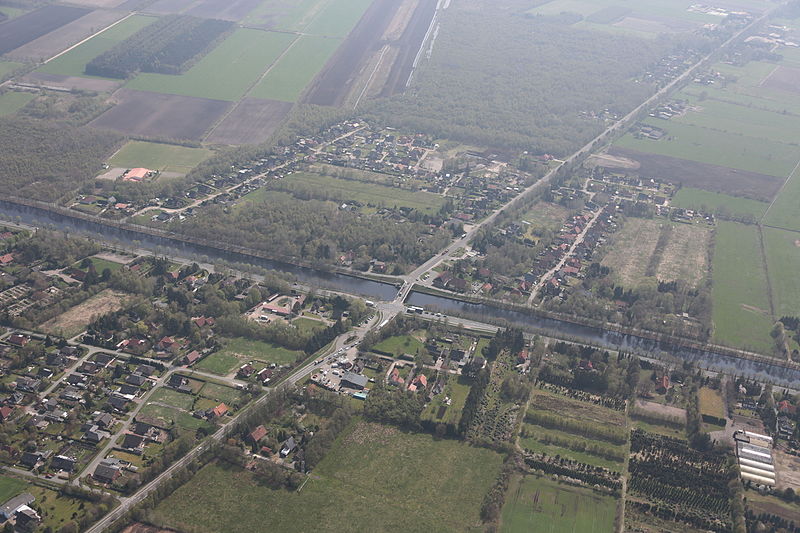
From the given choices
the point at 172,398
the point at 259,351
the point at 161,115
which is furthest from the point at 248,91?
the point at 172,398

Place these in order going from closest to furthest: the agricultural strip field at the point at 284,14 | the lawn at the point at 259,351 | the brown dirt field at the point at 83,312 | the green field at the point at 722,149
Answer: the lawn at the point at 259,351 → the brown dirt field at the point at 83,312 → the green field at the point at 722,149 → the agricultural strip field at the point at 284,14

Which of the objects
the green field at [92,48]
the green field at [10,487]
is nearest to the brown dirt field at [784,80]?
the green field at [92,48]

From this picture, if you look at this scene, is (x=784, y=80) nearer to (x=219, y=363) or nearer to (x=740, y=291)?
(x=740, y=291)

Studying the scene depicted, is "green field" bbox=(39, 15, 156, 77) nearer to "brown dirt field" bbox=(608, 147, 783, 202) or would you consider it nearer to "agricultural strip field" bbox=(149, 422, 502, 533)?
"brown dirt field" bbox=(608, 147, 783, 202)

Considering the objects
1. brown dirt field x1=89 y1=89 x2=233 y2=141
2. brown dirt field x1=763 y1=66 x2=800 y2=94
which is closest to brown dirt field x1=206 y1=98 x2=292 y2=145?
brown dirt field x1=89 y1=89 x2=233 y2=141

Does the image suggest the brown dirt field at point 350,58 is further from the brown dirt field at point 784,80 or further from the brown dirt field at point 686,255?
the brown dirt field at point 784,80

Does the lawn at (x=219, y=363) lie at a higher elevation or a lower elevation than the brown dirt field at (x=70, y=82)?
lower
